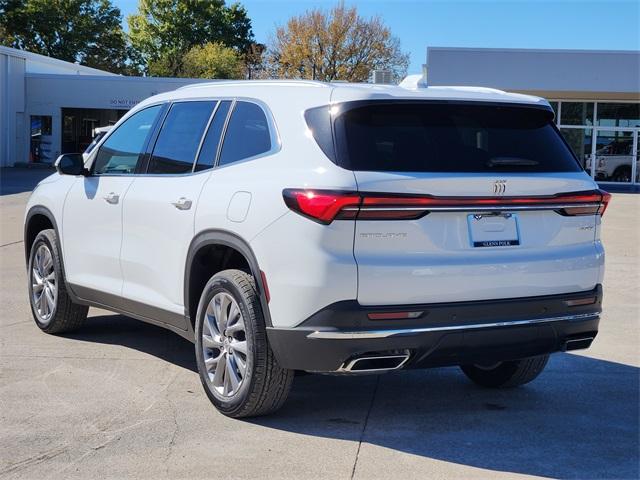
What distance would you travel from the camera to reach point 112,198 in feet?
20.1

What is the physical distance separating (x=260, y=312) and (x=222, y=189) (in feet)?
2.61

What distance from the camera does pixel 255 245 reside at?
4613 mm

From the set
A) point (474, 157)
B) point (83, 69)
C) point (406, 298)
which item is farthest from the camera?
point (83, 69)

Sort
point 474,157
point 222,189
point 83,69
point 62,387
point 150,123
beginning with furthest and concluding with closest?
point 83,69 < point 150,123 < point 62,387 < point 222,189 < point 474,157

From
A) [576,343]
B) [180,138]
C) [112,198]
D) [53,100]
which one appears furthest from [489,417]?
[53,100]

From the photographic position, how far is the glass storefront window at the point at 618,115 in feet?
103

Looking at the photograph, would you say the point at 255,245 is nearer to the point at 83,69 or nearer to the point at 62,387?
the point at 62,387

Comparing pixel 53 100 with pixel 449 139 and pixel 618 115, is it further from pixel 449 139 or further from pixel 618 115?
pixel 449 139

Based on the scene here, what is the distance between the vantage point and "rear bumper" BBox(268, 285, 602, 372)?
4.31 m

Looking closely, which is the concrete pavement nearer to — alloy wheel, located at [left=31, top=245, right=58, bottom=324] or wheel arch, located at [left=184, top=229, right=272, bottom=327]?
alloy wheel, located at [left=31, top=245, right=58, bottom=324]

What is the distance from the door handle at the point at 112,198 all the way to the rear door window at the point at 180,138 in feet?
1.16

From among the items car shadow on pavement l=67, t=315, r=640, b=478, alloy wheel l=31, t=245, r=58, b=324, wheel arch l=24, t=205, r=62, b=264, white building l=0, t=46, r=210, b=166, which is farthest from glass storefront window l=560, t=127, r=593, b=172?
alloy wheel l=31, t=245, r=58, b=324

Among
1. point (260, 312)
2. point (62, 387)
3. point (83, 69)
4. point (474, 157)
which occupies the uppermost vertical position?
point (83, 69)

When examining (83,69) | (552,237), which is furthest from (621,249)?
(83,69)
